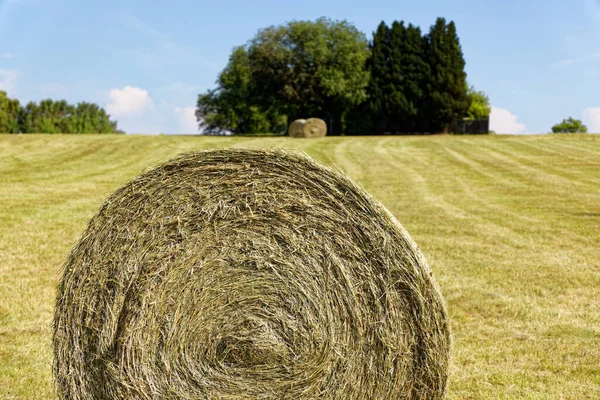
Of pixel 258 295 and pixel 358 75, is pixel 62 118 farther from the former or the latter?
pixel 258 295

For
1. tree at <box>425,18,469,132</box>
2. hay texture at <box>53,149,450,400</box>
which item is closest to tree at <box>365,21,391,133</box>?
tree at <box>425,18,469,132</box>

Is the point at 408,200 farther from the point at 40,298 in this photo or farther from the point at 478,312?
the point at 40,298

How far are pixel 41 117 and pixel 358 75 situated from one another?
62.7 ft

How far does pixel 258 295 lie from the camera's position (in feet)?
13.3

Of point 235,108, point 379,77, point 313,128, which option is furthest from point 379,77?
point 235,108

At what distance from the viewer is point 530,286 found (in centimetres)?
771

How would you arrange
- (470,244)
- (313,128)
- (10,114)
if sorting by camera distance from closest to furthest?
(470,244)
(313,128)
(10,114)

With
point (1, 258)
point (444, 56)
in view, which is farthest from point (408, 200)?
point (444, 56)

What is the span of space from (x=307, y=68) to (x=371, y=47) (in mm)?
5409

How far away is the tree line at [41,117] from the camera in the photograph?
124 feet

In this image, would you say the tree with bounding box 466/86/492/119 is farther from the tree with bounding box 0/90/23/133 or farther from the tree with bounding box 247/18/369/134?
the tree with bounding box 0/90/23/133

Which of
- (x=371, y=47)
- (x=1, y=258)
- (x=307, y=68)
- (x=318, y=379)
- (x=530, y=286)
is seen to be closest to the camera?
(x=318, y=379)

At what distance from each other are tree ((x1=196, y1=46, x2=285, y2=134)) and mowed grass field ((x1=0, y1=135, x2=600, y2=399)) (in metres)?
20.4

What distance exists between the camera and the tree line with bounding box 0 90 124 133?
37719 mm
